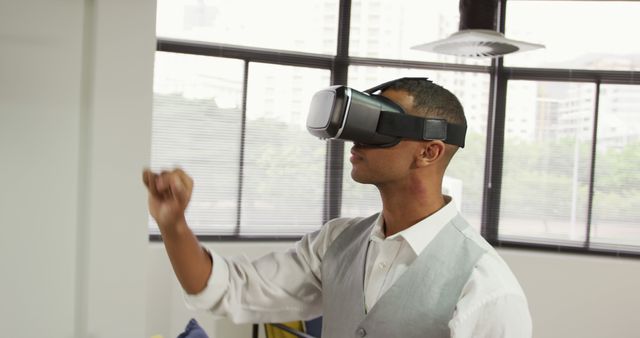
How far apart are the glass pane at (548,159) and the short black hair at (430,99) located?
9.61ft

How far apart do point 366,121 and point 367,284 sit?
360mm

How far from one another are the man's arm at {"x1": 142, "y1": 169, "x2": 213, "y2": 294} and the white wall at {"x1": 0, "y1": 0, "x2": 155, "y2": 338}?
1.51 m

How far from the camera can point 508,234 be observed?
430cm

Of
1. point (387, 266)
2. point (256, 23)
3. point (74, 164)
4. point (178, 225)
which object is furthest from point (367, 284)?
point (256, 23)

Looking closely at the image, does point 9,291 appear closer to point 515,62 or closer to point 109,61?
point 109,61

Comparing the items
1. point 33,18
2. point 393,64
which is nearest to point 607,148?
point 393,64

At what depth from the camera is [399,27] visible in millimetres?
4176

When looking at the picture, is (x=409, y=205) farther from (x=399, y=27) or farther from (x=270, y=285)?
(x=399, y=27)

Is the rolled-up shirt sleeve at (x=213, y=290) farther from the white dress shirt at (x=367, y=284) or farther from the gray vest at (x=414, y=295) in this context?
the gray vest at (x=414, y=295)

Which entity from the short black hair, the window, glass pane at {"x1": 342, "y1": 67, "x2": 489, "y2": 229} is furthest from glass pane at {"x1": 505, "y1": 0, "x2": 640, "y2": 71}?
the short black hair

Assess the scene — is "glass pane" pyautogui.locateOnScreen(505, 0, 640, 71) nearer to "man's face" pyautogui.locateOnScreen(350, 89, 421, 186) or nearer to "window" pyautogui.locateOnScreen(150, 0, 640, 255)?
"window" pyautogui.locateOnScreen(150, 0, 640, 255)

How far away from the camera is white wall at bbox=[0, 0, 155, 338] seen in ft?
8.68

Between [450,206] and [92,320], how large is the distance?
193cm

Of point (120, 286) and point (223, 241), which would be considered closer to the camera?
point (120, 286)
